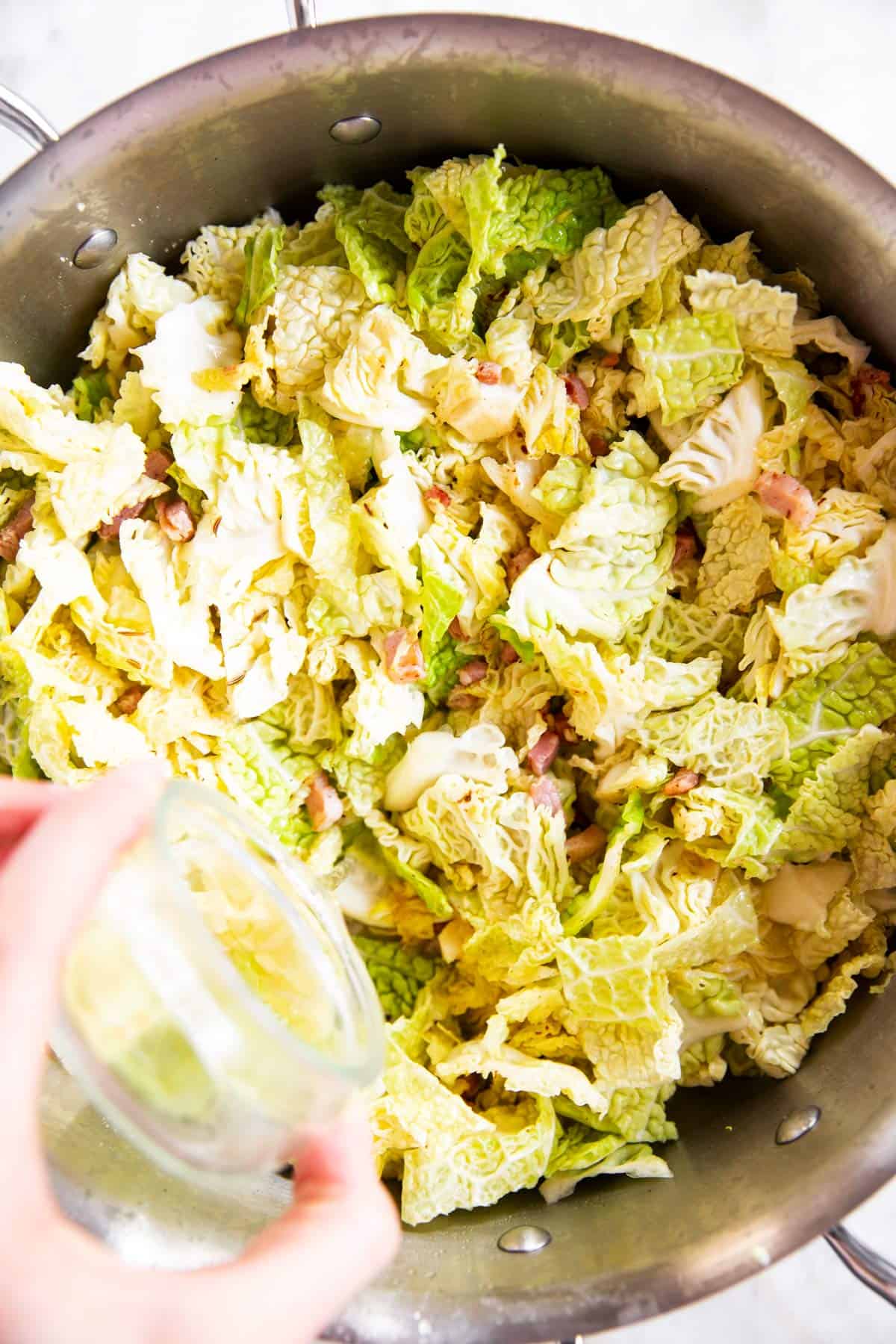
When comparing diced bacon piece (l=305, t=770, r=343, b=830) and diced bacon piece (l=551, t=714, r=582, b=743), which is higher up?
diced bacon piece (l=551, t=714, r=582, b=743)

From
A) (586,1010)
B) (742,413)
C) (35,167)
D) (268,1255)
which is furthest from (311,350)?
(268,1255)

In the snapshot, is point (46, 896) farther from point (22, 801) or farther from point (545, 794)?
point (545, 794)

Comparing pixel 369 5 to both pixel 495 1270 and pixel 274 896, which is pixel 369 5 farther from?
pixel 495 1270

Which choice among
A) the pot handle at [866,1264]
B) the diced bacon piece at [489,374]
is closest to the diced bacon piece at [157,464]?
the diced bacon piece at [489,374]

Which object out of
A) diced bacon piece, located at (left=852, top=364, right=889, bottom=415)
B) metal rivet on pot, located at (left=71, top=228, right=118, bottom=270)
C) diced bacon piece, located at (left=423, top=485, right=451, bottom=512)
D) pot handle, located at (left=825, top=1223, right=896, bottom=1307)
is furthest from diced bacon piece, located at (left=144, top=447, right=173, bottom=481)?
pot handle, located at (left=825, top=1223, right=896, bottom=1307)

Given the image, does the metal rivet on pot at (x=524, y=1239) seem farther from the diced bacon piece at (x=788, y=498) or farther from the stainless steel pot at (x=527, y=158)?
the diced bacon piece at (x=788, y=498)

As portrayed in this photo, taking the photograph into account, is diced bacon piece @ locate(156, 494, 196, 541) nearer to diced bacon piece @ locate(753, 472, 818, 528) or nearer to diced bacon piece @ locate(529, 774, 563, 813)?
diced bacon piece @ locate(529, 774, 563, 813)

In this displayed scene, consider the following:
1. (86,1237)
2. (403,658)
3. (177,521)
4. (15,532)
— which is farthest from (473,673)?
(86,1237)
